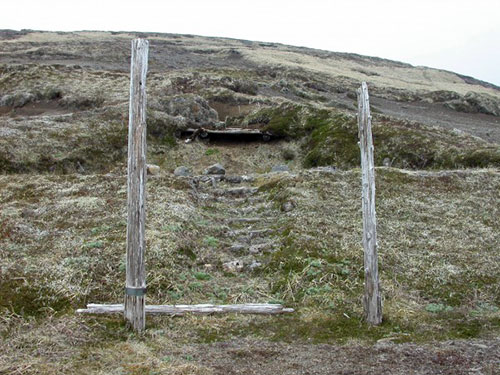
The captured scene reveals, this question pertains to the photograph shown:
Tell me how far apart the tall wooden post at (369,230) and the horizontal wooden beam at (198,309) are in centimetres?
198

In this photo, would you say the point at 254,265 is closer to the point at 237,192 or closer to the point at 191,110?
the point at 237,192

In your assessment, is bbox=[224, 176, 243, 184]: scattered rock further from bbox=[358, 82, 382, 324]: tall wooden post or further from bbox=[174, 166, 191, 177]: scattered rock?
bbox=[358, 82, 382, 324]: tall wooden post

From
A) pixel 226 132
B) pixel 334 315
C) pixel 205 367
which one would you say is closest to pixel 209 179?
pixel 226 132

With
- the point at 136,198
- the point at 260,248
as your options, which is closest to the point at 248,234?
the point at 260,248

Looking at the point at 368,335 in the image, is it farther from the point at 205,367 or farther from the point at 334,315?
the point at 205,367

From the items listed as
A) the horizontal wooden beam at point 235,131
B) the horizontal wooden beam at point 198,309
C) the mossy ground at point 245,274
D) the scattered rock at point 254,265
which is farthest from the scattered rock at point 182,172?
the horizontal wooden beam at point 198,309

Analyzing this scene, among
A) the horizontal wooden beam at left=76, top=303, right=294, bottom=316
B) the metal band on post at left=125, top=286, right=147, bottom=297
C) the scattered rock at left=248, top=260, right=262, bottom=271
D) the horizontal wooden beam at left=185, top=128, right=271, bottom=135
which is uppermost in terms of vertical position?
the horizontal wooden beam at left=185, top=128, right=271, bottom=135

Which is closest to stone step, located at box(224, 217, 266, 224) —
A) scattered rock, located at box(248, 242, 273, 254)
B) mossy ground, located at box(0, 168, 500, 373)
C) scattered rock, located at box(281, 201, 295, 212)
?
mossy ground, located at box(0, 168, 500, 373)

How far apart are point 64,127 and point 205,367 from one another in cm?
2581

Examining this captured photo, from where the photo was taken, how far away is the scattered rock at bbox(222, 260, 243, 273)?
14436 mm

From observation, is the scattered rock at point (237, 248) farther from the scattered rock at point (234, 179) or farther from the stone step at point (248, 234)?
the scattered rock at point (234, 179)

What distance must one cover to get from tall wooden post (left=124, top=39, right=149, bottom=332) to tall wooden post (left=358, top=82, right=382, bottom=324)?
5.19 metres

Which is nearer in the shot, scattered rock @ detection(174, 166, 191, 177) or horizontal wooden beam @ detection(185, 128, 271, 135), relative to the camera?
scattered rock @ detection(174, 166, 191, 177)

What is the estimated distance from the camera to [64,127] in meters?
30.9
